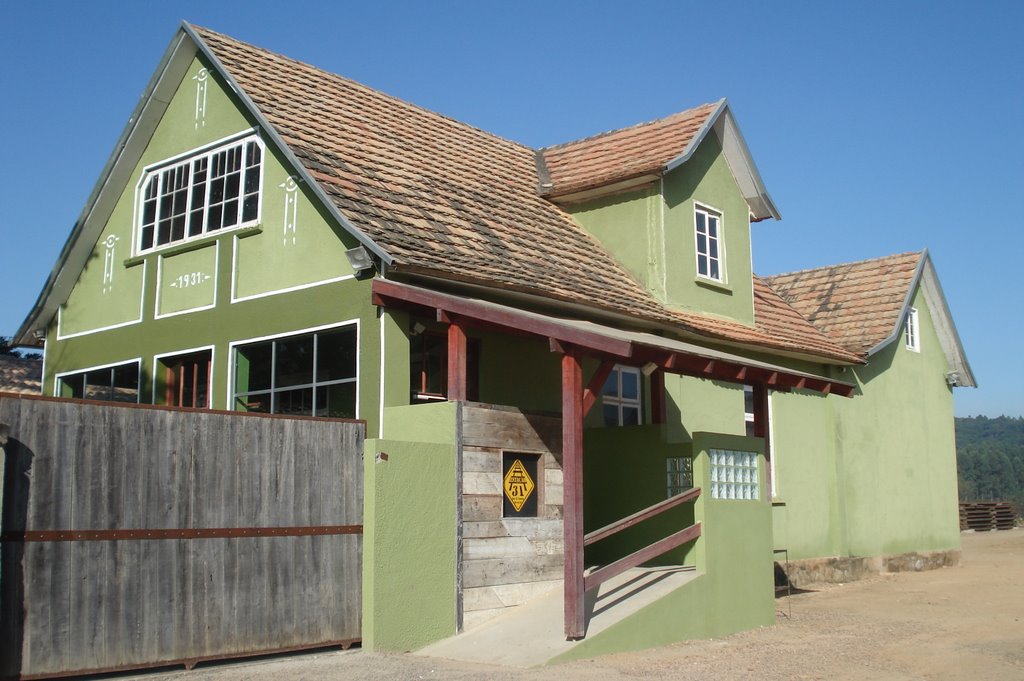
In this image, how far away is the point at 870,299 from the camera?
20.9 m

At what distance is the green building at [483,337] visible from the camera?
10820 mm

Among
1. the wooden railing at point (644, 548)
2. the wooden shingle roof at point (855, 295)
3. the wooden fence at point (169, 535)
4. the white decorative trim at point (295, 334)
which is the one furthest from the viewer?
the wooden shingle roof at point (855, 295)

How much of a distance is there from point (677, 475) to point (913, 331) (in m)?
10.3

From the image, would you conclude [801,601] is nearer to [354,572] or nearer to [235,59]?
[354,572]

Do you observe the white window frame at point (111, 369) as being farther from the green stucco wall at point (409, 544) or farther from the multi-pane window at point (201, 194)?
the green stucco wall at point (409, 544)

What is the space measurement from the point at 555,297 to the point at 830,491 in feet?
26.5

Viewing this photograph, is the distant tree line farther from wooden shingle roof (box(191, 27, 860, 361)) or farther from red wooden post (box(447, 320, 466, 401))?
red wooden post (box(447, 320, 466, 401))

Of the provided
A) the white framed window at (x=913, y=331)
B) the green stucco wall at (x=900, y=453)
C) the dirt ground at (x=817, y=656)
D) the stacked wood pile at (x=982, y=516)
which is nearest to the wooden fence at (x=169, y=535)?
the dirt ground at (x=817, y=656)

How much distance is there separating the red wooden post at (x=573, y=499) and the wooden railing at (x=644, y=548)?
18 cm

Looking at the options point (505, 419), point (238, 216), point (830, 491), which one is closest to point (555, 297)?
A: point (505, 419)

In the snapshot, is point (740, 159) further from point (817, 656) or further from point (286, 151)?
point (817, 656)

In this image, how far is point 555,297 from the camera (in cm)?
1284

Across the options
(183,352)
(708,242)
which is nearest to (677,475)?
(708,242)

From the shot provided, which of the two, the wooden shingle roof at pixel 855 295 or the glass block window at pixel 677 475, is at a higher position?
the wooden shingle roof at pixel 855 295
